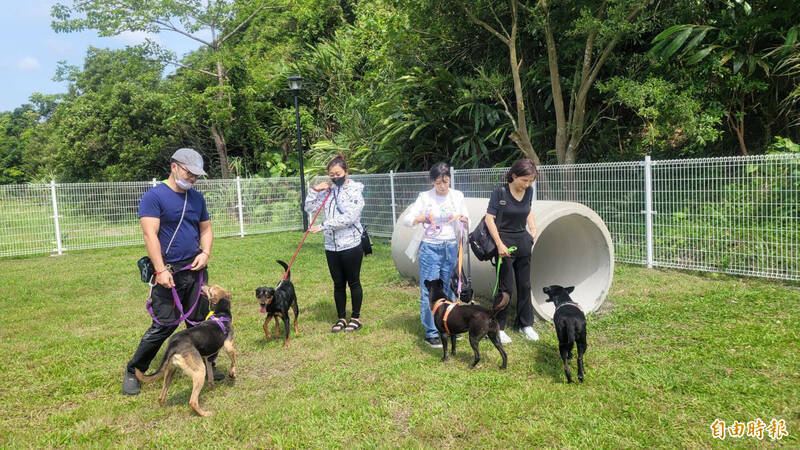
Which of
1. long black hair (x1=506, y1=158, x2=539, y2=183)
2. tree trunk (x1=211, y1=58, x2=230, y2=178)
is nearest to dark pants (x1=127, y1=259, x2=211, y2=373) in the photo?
long black hair (x1=506, y1=158, x2=539, y2=183)

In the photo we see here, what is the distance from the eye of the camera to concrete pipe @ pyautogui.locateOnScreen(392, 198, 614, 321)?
203 inches

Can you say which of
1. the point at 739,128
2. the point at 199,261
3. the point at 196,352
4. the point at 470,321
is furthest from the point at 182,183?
the point at 739,128

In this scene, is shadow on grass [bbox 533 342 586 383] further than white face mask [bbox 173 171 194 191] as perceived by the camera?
Yes

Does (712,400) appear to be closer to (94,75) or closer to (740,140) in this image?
(740,140)

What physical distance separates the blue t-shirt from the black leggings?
144 centimetres

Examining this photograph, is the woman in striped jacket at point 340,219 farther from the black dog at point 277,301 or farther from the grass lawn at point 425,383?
the grass lawn at point 425,383

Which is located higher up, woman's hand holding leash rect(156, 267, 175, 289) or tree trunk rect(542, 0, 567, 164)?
tree trunk rect(542, 0, 567, 164)

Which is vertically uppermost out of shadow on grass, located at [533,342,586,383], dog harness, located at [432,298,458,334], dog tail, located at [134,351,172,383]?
dog harness, located at [432,298,458,334]

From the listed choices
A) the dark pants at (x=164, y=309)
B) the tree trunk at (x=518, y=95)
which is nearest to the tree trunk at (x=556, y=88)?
the tree trunk at (x=518, y=95)

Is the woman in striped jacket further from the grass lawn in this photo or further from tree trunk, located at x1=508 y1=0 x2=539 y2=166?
tree trunk, located at x1=508 y1=0 x2=539 y2=166

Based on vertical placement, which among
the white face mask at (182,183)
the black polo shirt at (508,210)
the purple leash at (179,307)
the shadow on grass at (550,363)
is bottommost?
the shadow on grass at (550,363)

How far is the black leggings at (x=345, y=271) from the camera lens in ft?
16.3

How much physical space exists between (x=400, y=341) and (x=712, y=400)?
256 centimetres

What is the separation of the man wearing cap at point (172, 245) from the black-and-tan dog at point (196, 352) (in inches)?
8.9
